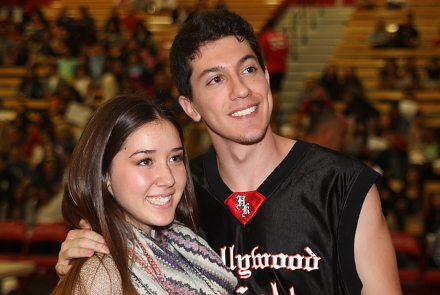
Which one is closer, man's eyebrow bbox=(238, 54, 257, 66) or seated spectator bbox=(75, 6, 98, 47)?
man's eyebrow bbox=(238, 54, 257, 66)

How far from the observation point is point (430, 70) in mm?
9891

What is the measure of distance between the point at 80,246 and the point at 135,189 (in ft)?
0.86

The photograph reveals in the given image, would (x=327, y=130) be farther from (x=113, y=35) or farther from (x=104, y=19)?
Answer: (x=104, y=19)

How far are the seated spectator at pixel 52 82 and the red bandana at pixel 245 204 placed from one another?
29.0ft

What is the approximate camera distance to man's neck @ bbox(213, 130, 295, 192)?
2.23 m

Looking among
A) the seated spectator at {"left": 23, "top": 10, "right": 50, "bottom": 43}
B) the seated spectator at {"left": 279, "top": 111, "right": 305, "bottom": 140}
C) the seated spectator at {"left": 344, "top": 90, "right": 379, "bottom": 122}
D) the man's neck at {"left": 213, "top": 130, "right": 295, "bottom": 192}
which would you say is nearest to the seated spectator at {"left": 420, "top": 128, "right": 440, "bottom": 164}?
the seated spectator at {"left": 344, "top": 90, "right": 379, "bottom": 122}

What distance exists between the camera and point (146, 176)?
6.29 feet

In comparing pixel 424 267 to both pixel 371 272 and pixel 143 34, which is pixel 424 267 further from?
pixel 143 34

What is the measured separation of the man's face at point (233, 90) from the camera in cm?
217

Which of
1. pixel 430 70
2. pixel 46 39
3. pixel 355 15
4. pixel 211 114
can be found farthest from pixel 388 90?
pixel 211 114

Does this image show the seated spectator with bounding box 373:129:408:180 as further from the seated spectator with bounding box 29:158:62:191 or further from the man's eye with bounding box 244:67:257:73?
the man's eye with bounding box 244:67:257:73

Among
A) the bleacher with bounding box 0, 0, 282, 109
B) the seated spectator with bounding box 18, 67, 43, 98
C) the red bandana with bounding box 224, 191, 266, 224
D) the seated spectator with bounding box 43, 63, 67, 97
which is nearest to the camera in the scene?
the red bandana with bounding box 224, 191, 266, 224

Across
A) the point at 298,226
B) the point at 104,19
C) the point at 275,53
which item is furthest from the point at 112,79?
the point at 298,226

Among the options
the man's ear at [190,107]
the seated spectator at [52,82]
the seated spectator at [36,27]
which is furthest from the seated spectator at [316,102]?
the seated spectator at [36,27]
